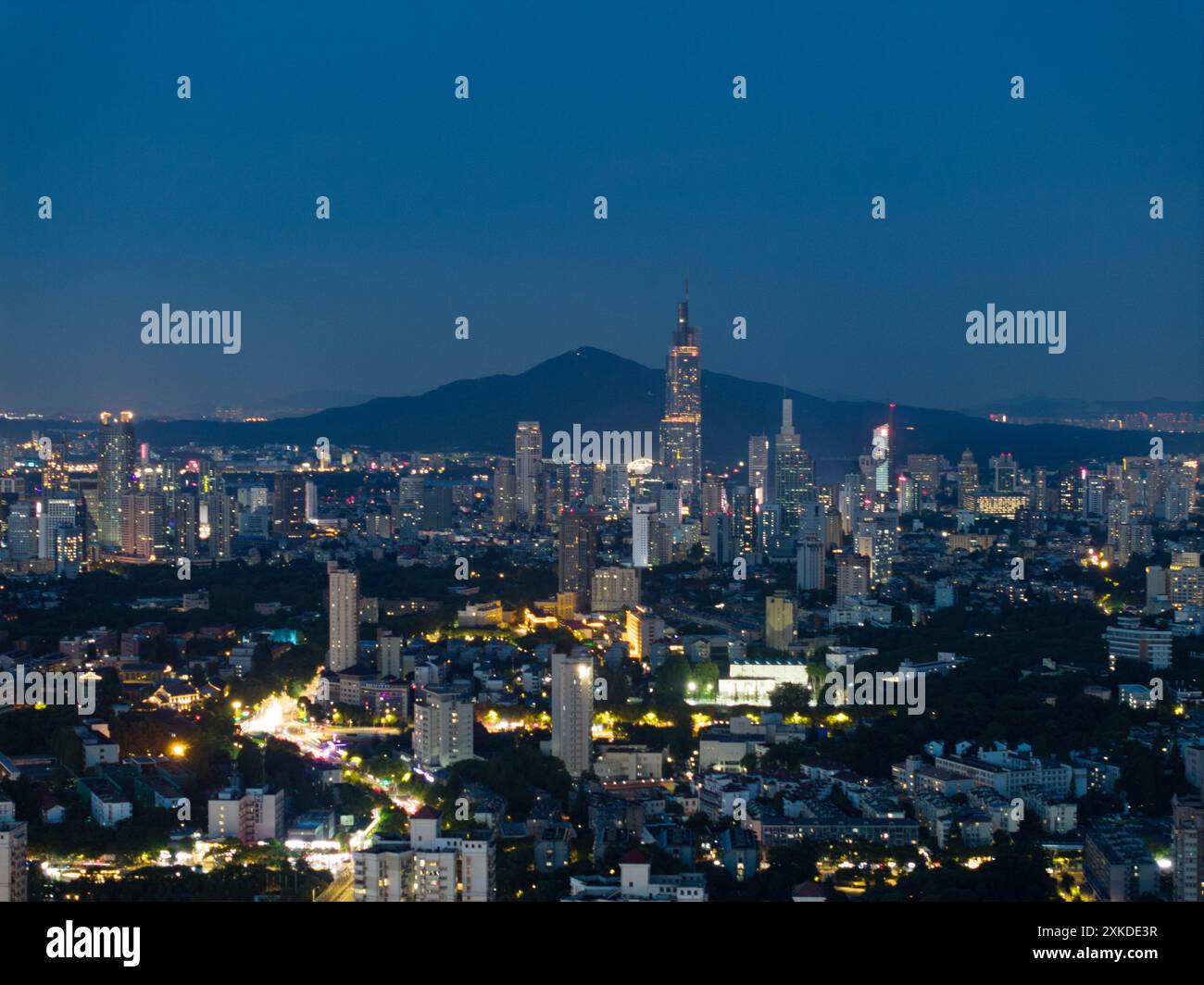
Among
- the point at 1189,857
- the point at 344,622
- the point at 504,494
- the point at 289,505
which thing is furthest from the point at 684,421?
the point at 1189,857

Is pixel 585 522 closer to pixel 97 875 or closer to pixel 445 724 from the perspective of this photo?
pixel 445 724

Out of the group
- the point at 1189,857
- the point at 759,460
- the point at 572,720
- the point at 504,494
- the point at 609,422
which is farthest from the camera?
the point at 759,460

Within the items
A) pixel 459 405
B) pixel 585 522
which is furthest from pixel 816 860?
pixel 459 405

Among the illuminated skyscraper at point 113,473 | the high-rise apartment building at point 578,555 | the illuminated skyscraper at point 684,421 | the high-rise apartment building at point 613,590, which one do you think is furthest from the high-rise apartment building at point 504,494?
the high-rise apartment building at point 613,590

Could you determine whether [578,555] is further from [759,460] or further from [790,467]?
[759,460]

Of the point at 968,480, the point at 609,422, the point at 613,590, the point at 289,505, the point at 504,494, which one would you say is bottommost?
the point at 613,590

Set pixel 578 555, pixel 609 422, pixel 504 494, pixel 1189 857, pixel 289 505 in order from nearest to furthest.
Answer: pixel 1189 857 → pixel 578 555 → pixel 609 422 → pixel 289 505 → pixel 504 494

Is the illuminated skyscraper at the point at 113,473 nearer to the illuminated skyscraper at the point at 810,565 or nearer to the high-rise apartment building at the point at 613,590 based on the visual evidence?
the high-rise apartment building at the point at 613,590
